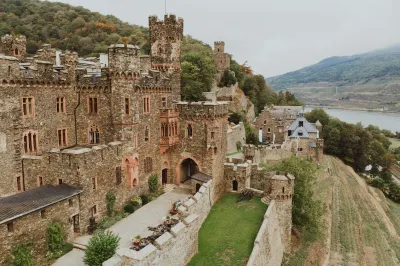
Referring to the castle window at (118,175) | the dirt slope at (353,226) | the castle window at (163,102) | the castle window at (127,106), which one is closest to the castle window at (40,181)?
the castle window at (118,175)

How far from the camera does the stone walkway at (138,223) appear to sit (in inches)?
634

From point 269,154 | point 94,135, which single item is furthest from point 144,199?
point 269,154

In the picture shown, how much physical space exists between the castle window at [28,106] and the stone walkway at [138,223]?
813cm

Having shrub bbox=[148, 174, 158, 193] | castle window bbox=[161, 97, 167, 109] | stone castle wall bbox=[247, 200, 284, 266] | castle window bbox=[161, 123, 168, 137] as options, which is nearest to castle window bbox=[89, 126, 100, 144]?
shrub bbox=[148, 174, 158, 193]

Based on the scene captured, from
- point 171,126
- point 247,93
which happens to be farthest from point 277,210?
point 247,93

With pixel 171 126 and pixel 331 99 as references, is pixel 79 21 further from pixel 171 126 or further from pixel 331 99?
pixel 331 99

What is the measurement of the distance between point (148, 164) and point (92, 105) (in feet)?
19.5

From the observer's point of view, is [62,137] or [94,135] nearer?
[62,137]

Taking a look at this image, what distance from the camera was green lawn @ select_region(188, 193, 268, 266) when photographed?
17094 mm

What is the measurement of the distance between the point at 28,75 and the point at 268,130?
42.6 m

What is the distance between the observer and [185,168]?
94.1ft

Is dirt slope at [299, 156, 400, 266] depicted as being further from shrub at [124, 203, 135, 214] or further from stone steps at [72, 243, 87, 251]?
stone steps at [72, 243, 87, 251]

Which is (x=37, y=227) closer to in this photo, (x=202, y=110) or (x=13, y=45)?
(x=202, y=110)

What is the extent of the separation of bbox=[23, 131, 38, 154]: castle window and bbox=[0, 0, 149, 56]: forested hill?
46.6 metres
